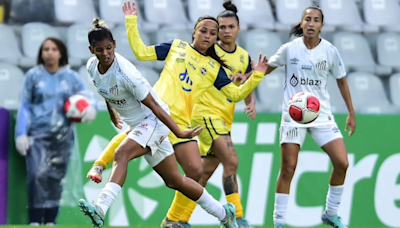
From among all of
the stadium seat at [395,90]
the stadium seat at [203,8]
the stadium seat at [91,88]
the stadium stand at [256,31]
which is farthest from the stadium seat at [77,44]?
the stadium seat at [395,90]

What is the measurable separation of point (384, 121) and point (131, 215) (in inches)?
135

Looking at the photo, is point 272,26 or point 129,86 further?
point 272,26

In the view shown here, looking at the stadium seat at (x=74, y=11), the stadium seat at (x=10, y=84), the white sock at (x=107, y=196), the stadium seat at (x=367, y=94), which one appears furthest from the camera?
the stadium seat at (x=367, y=94)

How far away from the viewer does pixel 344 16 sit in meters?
11.1

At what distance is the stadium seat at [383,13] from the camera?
11.1 metres

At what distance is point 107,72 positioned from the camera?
6.50m

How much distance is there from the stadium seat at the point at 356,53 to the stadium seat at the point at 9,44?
13.6ft

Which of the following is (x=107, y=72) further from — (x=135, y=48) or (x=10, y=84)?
(x=10, y=84)

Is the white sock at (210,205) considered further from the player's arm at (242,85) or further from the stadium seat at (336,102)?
the stadium seat at (336,102)

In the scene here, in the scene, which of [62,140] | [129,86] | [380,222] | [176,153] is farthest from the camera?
[380,222]

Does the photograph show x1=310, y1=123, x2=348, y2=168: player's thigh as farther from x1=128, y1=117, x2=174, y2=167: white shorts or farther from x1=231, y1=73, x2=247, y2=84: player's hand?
x1=128, y1=117, x2=174, y2=167: white shorts

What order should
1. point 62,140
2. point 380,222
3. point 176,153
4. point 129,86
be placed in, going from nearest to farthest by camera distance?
1. point 129,86
2. point 176,153
3. point 62,140
4. point 380,222

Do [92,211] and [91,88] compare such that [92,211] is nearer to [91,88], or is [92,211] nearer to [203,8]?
[91,88]

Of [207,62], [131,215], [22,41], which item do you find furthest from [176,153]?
[22,41]
